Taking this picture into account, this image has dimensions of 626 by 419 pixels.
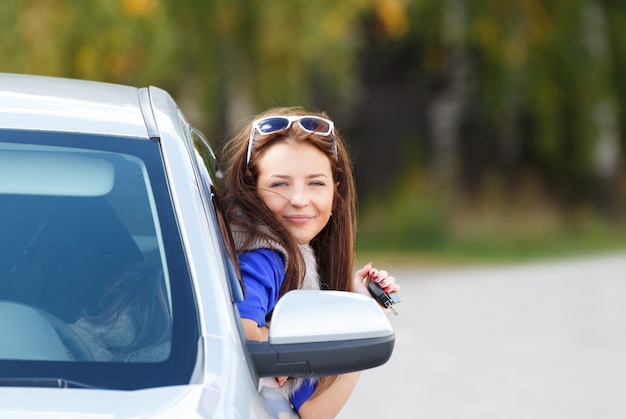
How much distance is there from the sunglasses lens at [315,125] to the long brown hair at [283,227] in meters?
0.02

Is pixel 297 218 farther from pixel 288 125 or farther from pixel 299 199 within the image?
pixel 288 125

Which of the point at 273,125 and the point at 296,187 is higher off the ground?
the point at 273,125

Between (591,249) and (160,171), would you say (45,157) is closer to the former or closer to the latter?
(160,171)

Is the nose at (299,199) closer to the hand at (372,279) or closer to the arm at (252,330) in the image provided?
the hand at (372,279)

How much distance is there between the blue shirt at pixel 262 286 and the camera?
→ 3.33 meters

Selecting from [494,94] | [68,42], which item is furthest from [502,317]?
[494,94]

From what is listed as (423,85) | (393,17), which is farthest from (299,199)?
(423,85)

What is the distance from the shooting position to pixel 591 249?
64.1ft

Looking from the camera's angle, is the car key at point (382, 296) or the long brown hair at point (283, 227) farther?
the car key at point (382, 296)

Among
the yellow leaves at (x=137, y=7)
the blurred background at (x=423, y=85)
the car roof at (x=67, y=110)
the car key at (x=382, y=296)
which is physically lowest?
the blurred background at (x=423, y=85)

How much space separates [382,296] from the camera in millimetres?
3838

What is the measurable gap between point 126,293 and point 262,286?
44 cm

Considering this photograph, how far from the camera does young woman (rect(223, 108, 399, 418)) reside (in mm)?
3545

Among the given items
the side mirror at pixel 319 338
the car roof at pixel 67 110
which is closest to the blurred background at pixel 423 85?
the car roof at pixel 67 110
